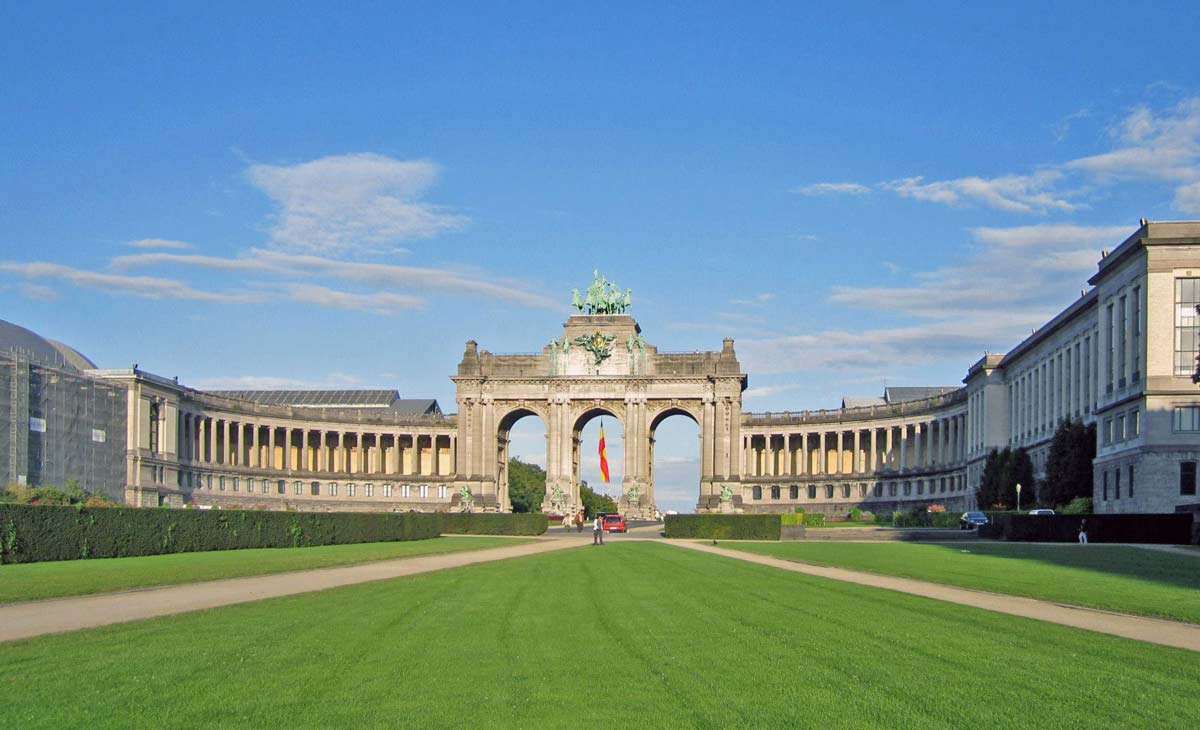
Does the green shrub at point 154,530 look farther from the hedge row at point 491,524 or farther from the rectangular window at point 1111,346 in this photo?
the rectangular window at point 1111,346

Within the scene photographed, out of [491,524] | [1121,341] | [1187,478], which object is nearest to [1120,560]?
[1187,478]

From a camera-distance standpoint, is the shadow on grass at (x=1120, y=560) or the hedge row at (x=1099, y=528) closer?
the shadow on grass at (x=1120, y=560)

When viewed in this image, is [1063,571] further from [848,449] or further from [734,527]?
[848,449]

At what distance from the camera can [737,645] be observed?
18.2 meters

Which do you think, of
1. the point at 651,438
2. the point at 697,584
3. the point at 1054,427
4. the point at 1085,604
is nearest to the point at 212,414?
the point at 651,438

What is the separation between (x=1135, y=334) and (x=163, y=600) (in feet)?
205

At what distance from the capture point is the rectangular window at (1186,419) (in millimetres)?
69500

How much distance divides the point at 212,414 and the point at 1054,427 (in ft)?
281

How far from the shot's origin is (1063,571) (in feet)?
123

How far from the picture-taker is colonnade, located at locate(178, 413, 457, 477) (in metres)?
133

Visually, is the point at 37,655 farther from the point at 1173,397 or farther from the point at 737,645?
the point at 1173,397

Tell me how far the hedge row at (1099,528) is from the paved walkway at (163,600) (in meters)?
38.3

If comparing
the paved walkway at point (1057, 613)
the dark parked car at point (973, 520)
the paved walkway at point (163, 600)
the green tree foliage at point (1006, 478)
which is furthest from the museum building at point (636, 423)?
the paved walkway at point (163, 600)

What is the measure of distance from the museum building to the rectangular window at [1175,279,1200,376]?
0.12 metres
